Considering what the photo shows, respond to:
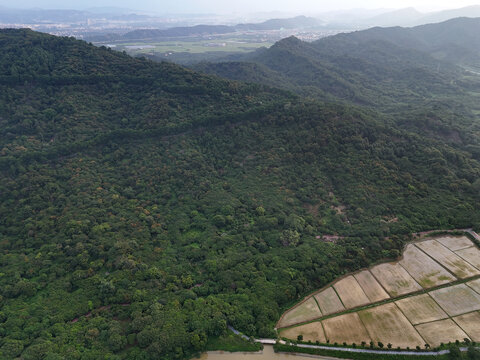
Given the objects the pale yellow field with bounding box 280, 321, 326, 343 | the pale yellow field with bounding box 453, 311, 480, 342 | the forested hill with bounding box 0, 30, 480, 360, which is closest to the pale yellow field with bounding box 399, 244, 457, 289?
the forested hill with bounding box 0, 30, 480, 360

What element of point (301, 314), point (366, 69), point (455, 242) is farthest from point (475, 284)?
point (366, 69)

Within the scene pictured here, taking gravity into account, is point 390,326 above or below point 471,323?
below

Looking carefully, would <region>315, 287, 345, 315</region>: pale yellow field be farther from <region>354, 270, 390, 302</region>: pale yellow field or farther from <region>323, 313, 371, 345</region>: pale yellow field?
<region>354, 270, 390, 302</region>: pale yellow field

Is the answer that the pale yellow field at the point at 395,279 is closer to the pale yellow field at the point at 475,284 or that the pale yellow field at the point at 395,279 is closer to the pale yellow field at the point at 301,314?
the pale yellow field at the point at 475,284

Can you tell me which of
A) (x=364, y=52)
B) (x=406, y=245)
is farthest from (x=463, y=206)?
(x=364, y=52)

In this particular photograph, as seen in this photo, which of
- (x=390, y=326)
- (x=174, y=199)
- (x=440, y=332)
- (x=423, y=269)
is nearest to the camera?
(x=440, y=332)

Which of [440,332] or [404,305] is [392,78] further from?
[440,332]
